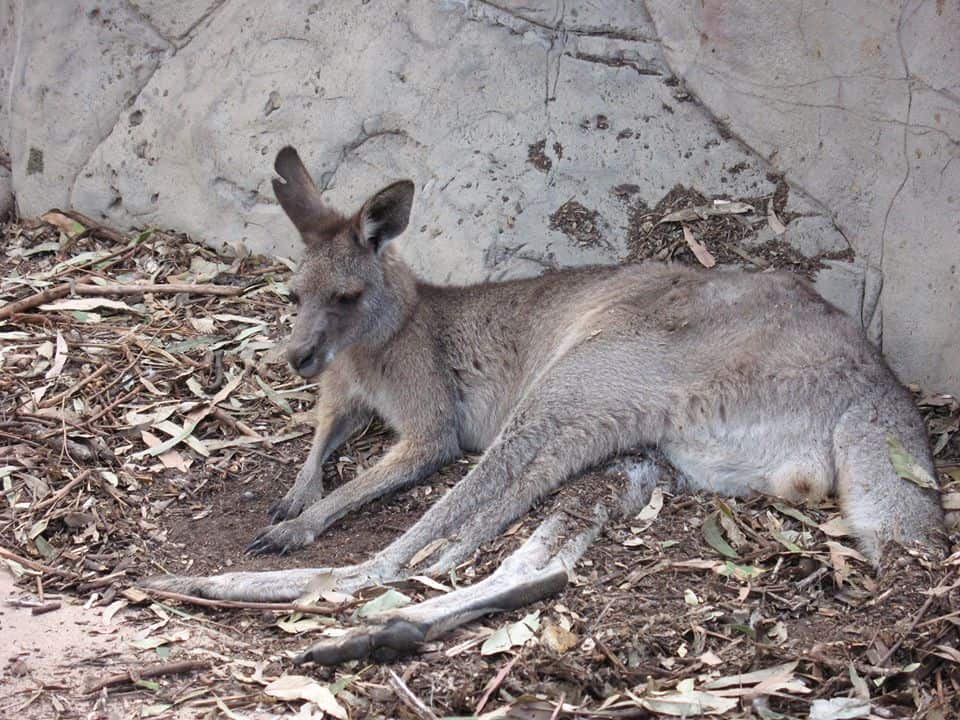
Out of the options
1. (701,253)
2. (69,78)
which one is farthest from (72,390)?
(701,253)

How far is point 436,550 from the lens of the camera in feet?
13.2

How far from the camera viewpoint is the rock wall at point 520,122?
4711 millimetres

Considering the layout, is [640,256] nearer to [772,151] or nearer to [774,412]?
[772,151]

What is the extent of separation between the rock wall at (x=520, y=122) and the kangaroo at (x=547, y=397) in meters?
0.51

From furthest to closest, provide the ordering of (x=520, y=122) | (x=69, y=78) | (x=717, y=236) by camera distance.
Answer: (x=69, y=78) < (x=520, y=122) < (x=717, y=236)

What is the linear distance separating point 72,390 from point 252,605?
1.70 m

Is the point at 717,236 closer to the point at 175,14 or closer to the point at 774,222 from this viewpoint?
the point at 774,222

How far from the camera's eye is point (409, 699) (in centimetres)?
322

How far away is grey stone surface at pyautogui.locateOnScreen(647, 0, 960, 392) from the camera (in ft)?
15.0

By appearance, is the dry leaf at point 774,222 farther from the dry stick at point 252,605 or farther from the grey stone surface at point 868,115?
the dry stick at point 252,605

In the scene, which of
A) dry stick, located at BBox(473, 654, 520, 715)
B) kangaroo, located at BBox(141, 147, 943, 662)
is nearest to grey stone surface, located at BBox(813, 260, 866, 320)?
kangaroo, located at BBox(141, 147, 943, 662)

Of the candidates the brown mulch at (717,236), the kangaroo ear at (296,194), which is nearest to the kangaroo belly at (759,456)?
the brown mulch at (717,236)

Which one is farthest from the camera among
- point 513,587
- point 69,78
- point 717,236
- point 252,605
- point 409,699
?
point 69,78

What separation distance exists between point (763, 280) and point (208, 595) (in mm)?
2361
